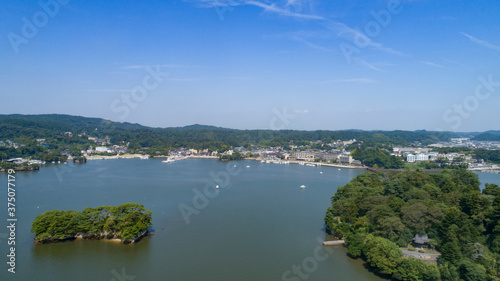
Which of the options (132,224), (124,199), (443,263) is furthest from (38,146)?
(443,263)

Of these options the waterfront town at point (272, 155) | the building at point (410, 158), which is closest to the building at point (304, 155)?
the waterfront town at point (272, 155)

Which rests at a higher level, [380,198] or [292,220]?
[380,198]

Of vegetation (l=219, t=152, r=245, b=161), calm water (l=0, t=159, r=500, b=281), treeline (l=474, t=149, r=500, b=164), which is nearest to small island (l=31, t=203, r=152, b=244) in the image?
calm water (l=0, t=159, r=500, b=281)

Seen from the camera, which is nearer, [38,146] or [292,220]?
[292,220]

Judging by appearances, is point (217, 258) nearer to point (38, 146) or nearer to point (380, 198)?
point (380, 198)

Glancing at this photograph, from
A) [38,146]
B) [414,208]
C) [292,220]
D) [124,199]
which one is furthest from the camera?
[38,146]

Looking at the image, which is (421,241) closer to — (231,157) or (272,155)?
(231,157)

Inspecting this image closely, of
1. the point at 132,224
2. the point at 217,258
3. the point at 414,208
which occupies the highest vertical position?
the point at 414,208
